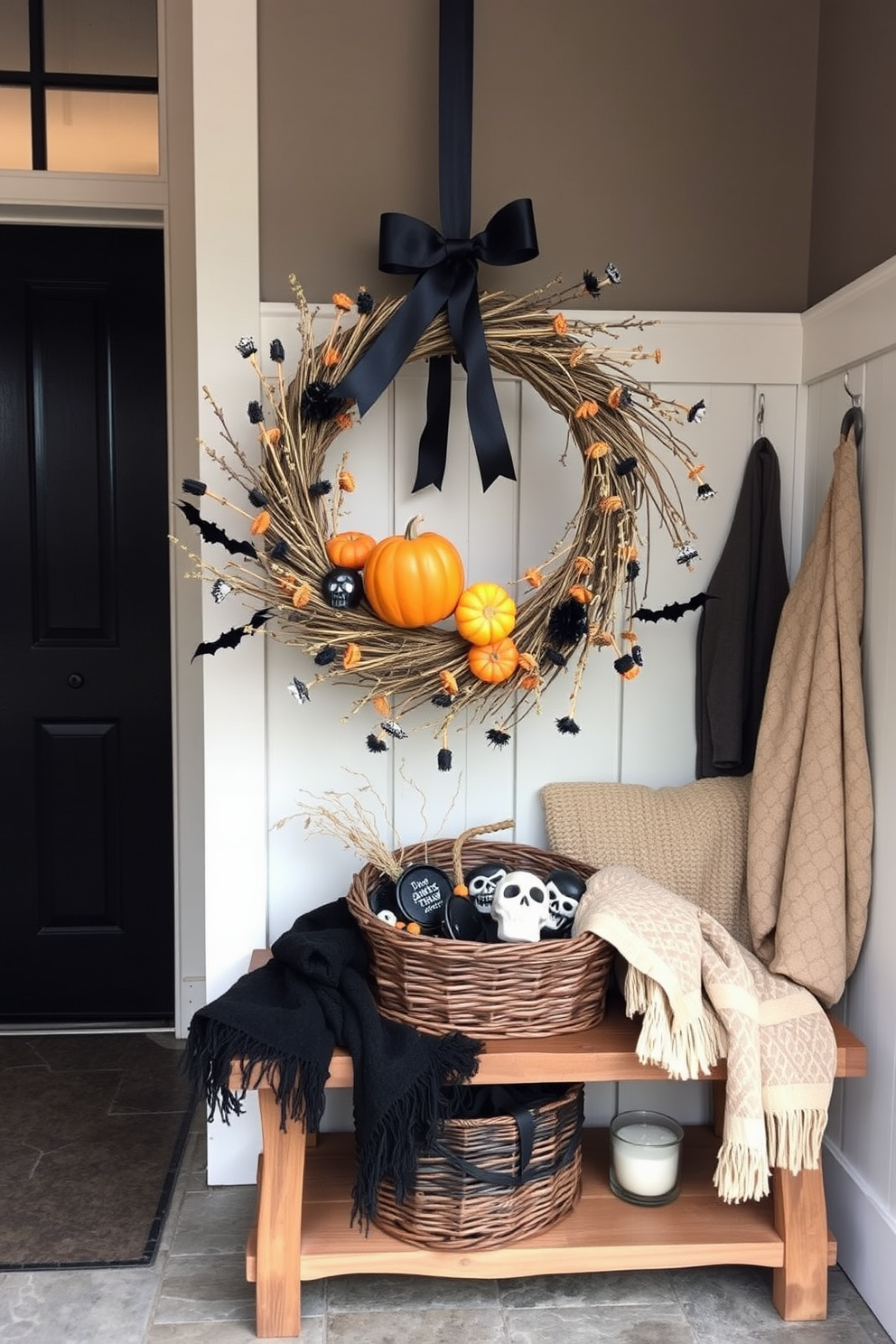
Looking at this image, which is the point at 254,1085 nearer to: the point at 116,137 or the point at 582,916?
the point at 582,916

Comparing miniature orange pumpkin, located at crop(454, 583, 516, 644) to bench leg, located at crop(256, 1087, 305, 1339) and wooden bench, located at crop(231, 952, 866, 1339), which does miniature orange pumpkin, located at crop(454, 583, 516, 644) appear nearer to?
wooden bench, located at crop(231, 952, 866, 1339)

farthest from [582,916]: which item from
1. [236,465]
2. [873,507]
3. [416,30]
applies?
[416,30]

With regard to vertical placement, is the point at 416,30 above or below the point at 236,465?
above

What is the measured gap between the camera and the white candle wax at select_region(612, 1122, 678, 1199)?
1.82 meters

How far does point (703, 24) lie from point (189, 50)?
1.26m

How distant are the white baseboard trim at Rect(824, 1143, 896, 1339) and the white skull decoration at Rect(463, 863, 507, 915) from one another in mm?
743

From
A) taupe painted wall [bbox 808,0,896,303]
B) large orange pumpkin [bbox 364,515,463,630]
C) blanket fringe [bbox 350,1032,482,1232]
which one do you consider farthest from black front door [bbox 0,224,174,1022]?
taupe painted wall [bbox 808,0,896,303]

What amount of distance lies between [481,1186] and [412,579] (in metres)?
0.92

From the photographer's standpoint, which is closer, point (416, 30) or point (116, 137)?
point (416, 30)

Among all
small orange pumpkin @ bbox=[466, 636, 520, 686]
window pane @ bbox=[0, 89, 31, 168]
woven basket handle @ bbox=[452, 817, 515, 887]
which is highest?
window pane @ bbox=[0, 89, 31, 168]

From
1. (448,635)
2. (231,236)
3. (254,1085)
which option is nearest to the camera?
(254,1085)

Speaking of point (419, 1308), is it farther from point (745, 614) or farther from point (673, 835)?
point (745, 614)

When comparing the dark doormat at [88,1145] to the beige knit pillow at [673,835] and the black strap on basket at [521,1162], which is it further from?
the beige knit pillow at [673,835]

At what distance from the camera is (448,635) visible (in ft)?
5.94
